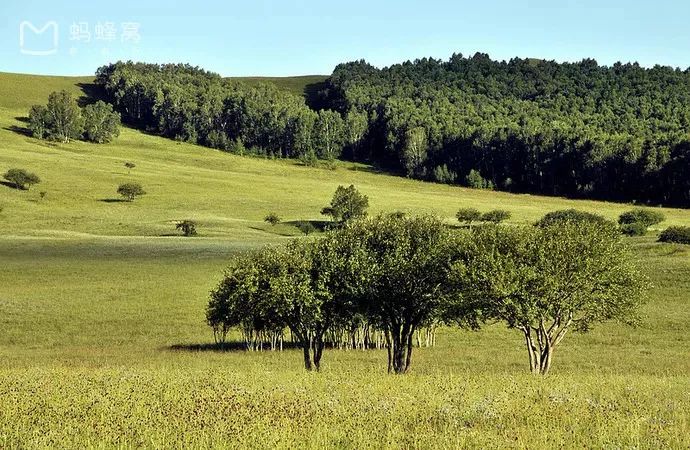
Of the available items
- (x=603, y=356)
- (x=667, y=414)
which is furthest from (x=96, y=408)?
(x=603, y=356)

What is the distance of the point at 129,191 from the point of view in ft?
431

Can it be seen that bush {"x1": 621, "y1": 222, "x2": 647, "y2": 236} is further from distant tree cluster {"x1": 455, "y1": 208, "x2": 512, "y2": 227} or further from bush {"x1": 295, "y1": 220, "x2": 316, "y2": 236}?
bush {"x1": 295, "y1": 220, "x2": 316, "y2": 236}

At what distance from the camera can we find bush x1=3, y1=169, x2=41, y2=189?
131 metres

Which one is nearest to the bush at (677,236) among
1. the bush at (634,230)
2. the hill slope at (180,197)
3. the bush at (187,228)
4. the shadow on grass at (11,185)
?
the bush at (634,230)

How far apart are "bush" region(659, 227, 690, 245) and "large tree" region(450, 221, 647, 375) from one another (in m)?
54.0

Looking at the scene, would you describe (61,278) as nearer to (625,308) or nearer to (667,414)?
(625,308)

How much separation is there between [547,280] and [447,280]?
490 centimetres

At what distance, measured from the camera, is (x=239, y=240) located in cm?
9812

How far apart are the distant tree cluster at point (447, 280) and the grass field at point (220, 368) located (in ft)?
9.40

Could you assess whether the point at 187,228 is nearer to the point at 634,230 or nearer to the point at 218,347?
the point at 218,347

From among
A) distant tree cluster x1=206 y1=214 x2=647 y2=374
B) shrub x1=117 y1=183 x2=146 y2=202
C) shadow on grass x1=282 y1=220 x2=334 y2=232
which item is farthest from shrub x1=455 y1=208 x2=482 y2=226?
distant tree cluster x1=206 y1=214 x2=647 y2=374

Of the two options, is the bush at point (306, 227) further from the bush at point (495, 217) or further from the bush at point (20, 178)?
the bush at point (20, 178)

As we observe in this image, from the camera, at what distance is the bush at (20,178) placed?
429 feet

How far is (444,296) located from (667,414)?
19695 mm
